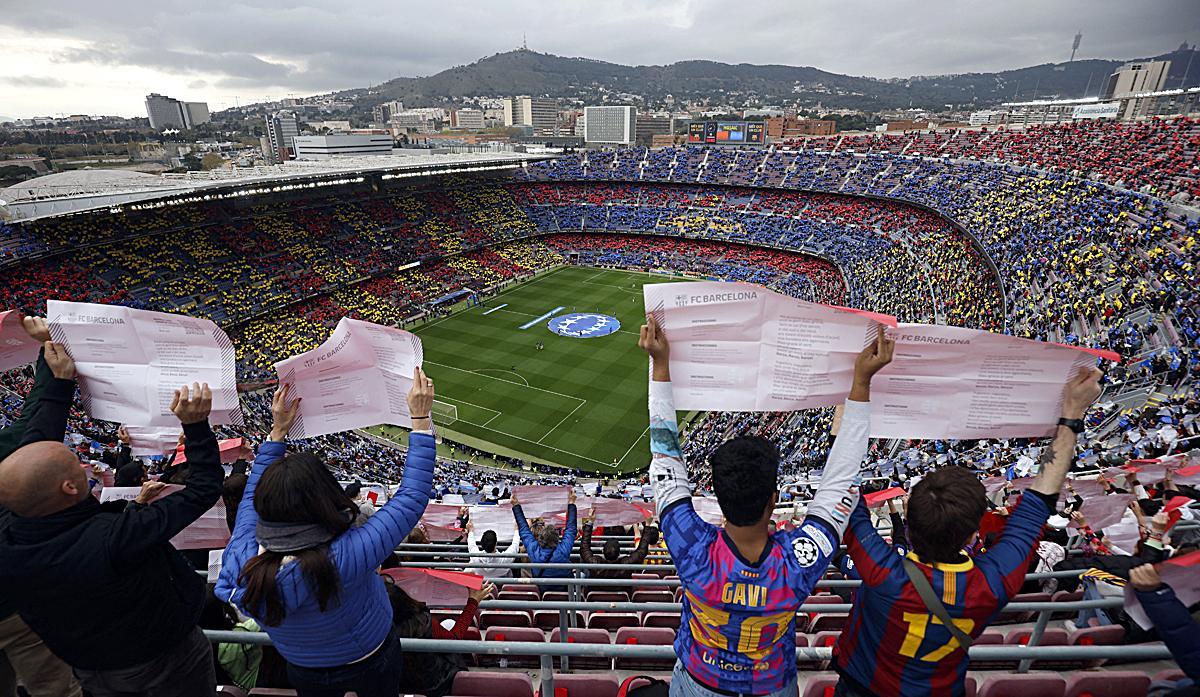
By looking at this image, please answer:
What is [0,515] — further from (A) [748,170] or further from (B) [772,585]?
(A) [748,170]

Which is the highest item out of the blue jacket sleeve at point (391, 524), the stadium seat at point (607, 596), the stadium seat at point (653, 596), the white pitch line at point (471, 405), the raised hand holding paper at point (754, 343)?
the raised hand holding paper at point (754, 343)

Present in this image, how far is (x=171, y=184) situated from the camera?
107 ft

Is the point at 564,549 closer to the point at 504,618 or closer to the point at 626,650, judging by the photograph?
the point at 504,618

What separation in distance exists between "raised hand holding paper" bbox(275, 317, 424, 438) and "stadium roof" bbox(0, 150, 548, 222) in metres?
34.9

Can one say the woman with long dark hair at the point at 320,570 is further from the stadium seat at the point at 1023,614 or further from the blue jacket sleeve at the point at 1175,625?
the stadium seat at the point at 1023,614

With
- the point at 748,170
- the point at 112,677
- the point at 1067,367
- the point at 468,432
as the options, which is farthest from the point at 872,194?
the point at 112,677

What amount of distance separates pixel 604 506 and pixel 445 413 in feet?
58.8

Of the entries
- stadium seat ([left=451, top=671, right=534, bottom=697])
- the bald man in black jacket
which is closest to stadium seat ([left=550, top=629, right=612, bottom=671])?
stadium seat ([left=451, top=671, right=534, bottom=697])

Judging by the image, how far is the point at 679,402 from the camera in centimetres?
337

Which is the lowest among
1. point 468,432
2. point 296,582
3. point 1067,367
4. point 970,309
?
point 468,432

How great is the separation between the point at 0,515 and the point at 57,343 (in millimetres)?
1535

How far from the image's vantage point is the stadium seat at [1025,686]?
10.5 ft

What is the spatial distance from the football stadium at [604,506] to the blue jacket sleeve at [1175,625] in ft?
0.05

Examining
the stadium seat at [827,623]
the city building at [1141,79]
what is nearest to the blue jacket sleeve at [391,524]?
the stadium seat at [827,623]
